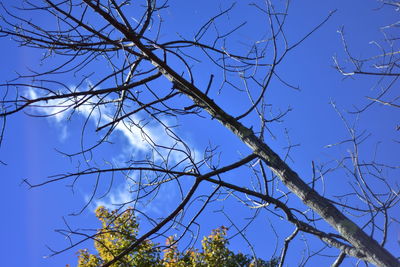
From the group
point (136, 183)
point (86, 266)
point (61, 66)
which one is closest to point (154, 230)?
point (136, 183)

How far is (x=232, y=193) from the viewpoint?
2596 millimetres

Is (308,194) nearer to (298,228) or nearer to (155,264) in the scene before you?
(298,228)

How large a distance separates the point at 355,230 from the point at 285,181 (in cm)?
42

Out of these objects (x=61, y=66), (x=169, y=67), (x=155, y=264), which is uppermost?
(x=155, y=264)

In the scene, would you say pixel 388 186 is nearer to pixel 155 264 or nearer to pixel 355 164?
pixel 355 164

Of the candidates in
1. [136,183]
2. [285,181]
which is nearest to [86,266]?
[136,183]

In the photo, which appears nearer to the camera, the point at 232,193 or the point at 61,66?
the point at 61,66

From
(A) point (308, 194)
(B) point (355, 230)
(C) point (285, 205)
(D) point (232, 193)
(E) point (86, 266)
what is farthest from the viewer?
(E) point (86, 266)

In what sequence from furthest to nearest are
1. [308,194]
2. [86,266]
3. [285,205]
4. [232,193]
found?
[86,266]
[232,193]
[285,205]
[308,194]

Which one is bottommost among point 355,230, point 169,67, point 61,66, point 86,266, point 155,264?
point 355,230

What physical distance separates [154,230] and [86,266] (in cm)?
968

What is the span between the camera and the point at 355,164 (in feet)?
7.59

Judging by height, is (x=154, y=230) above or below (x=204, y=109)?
below

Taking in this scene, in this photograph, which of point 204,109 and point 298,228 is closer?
point 298,228
